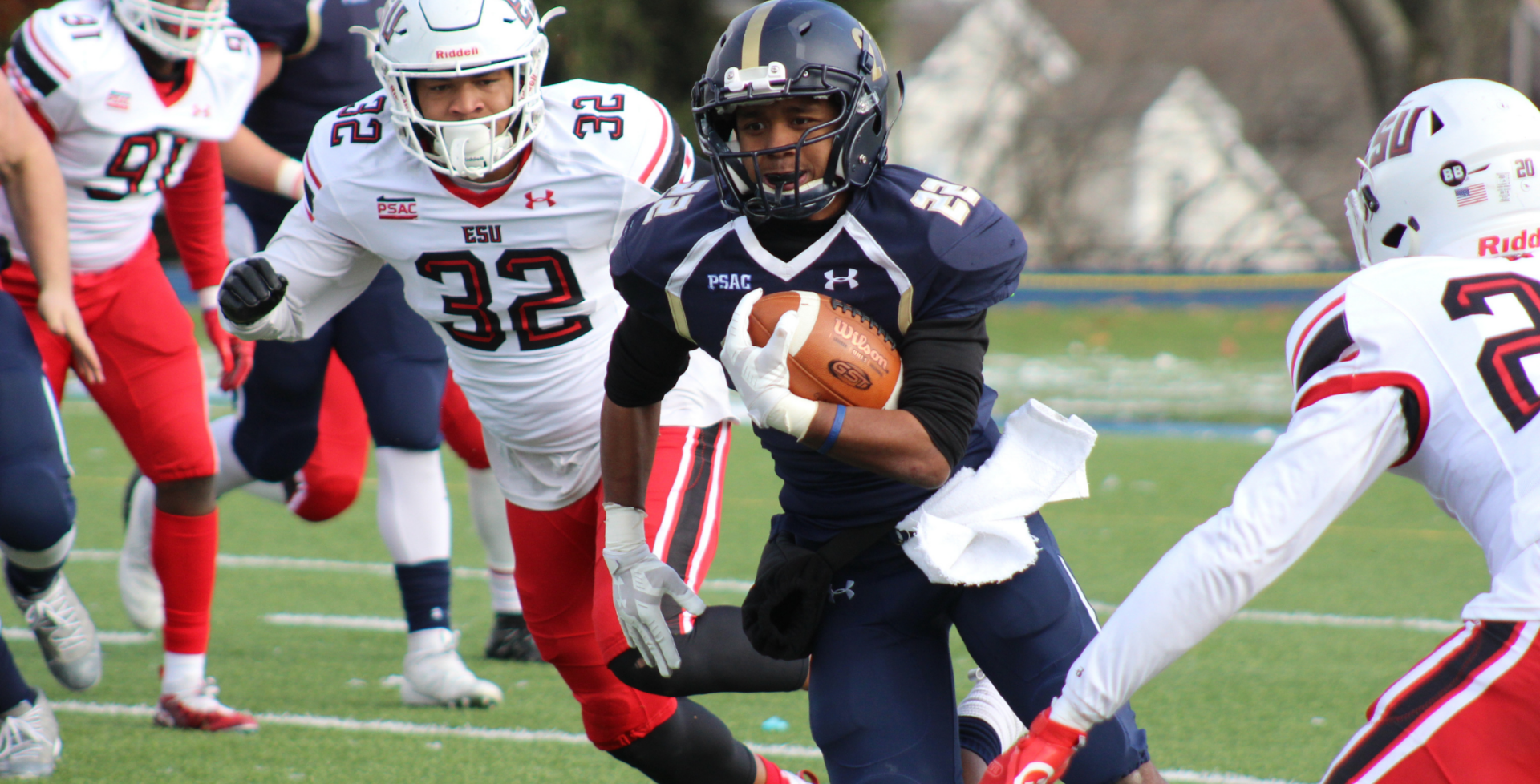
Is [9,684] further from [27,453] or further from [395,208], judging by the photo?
[395,208]

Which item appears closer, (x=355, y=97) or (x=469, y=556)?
(x=355, y=97)

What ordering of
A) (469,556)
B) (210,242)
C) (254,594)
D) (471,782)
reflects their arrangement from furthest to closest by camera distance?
(469,556)
(254,594)
(210,242)
(471,782)

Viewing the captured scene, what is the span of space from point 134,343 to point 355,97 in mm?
1210

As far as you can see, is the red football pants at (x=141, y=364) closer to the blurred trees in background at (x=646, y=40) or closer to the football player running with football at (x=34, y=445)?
the football player running with football at (x=34, y=445)

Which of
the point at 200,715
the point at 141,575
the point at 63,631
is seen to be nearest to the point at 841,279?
the point at 200,715

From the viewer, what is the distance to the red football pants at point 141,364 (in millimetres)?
3881

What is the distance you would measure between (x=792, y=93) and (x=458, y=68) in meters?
0.96

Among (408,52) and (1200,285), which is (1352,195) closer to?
(408,52)

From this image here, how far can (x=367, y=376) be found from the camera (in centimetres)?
429

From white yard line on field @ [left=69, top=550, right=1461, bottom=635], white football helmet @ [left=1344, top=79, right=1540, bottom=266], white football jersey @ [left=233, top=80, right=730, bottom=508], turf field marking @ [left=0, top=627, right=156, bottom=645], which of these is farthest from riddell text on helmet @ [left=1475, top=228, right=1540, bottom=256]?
turf field marking @ [left=0, top=627, right=156, bottom=645]

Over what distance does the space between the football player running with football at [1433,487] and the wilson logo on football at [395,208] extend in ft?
6.06

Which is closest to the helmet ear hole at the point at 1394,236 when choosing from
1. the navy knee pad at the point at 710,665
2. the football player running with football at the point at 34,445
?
the navy knee pad at the point at 710,665

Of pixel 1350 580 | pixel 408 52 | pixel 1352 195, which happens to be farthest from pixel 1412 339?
pixel 1350 580

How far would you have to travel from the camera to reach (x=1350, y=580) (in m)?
5.47
